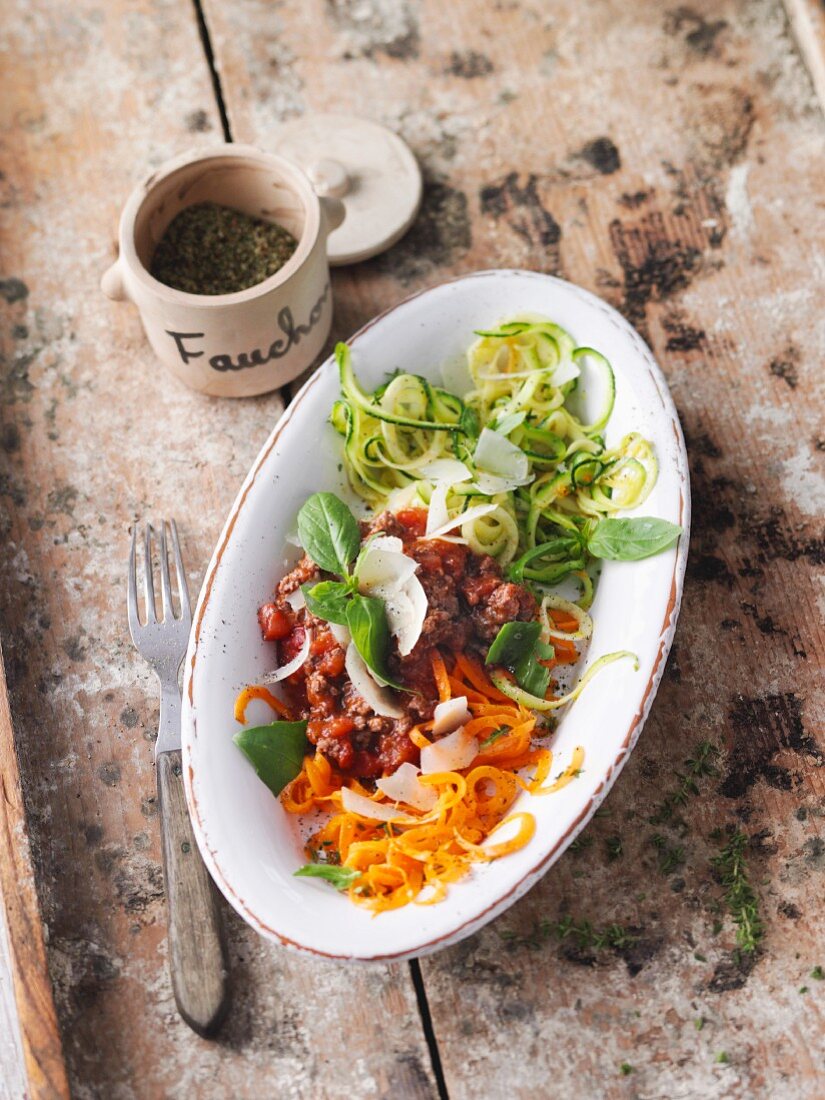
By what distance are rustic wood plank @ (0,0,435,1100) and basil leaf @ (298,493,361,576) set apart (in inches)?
22.5

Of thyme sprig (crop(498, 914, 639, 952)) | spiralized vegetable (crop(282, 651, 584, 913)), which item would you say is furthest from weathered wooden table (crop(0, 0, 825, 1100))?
spiralized vegetable (crop(282, 651, 584, 913))

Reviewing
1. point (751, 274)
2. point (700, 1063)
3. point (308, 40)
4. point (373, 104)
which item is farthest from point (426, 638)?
point (308, 40)

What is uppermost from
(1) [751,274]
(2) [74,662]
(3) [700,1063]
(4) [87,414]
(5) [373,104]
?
(5) [373,104]

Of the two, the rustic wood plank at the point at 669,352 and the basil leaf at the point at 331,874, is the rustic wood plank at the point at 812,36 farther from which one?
the basil leaf at the point at 331,874

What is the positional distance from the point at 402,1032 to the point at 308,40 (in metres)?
3.18

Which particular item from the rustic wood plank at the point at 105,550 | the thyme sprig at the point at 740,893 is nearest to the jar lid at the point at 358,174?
the rustic wood plank at the point at 105,550

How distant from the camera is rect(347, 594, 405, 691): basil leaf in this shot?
7.97ft

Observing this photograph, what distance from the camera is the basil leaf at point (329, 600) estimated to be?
247cm

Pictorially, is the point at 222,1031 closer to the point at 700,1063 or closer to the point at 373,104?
the point at 700,1063

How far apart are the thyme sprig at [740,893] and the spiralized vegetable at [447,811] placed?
0.55 meters

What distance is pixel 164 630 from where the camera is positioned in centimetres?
282

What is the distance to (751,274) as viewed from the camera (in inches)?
134

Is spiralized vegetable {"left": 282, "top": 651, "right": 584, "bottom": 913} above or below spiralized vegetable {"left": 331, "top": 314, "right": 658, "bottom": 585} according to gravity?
below

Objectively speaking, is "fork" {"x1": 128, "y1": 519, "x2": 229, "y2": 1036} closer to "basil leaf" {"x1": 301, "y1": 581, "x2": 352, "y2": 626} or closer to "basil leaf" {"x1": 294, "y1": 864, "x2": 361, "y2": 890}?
"basil leaf" {"x1": 294, "y1": 864, "x2": 361, "y2": 890}
